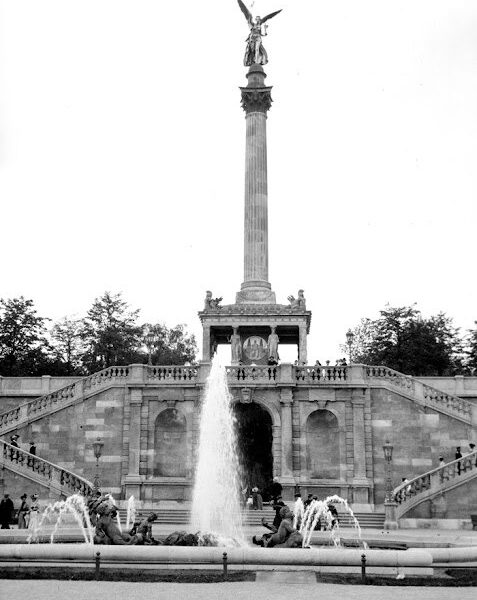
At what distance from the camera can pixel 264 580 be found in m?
16.4

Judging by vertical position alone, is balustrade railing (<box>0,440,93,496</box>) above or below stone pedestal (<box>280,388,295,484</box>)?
below

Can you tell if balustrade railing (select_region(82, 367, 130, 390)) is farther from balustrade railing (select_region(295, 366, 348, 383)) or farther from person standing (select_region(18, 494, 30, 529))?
person standing (select_region(18, 494, 30, 529))

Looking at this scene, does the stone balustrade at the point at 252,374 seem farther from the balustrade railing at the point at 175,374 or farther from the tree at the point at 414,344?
the tree at the point at 414,344

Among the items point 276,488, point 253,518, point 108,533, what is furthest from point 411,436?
point 108,533

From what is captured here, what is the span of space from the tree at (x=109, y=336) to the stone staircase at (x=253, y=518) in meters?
31.6

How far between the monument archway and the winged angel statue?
1046 inches

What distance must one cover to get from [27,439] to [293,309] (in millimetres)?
17968

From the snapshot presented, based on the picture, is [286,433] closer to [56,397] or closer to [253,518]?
[253,518]

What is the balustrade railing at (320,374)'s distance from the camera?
138ft

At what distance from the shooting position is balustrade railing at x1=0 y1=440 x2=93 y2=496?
36.8 m

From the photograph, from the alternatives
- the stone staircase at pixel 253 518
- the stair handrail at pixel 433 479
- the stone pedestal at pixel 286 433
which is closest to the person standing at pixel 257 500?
the stone staircase at pixel 253 518

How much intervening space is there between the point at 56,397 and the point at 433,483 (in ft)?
65.0

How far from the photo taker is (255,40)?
58500mm

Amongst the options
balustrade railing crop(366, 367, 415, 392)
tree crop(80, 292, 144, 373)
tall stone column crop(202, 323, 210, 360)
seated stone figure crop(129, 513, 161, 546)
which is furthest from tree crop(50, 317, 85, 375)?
seated stone figure crop(129, 513, 161, 546)
